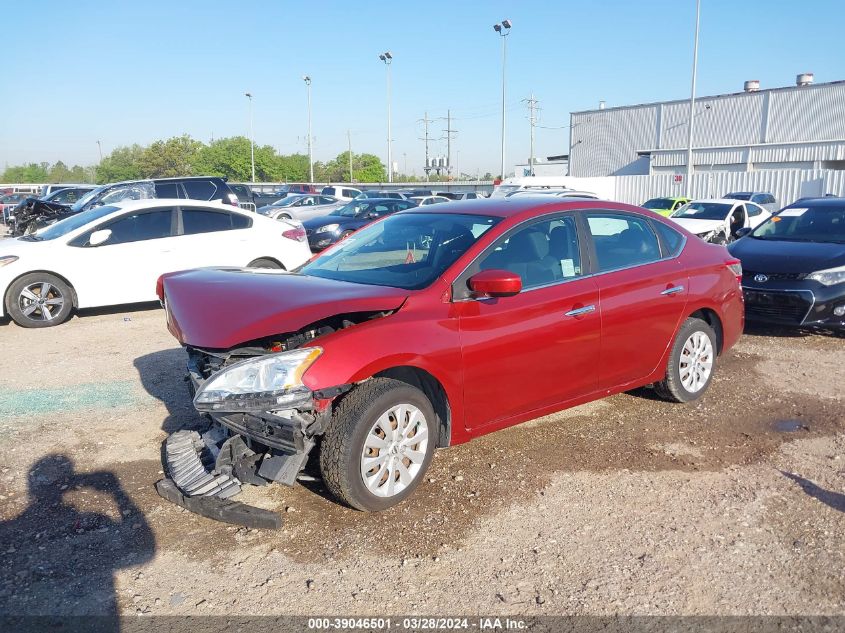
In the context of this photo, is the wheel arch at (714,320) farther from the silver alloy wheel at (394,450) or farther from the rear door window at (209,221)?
the rear door window at (209,221)

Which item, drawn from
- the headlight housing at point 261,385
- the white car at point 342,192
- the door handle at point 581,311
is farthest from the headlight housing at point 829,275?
the white car at point 342,192

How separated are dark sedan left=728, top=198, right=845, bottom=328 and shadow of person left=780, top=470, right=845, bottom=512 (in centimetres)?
403

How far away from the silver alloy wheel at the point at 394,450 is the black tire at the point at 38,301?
6.89 metres

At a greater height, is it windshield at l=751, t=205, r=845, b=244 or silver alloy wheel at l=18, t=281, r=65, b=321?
windshield at l=751, t=205, r=845, b=244

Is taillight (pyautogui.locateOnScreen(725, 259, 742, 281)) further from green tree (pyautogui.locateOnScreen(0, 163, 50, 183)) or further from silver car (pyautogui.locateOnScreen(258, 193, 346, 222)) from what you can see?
green tree (pyautogui.locateOnScreen(0, 163, 50, 183))

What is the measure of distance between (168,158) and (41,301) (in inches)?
3289

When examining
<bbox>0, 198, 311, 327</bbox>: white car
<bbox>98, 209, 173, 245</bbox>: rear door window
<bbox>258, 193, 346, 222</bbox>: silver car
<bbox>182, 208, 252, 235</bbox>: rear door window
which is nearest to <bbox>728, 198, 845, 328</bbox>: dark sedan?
<bbox>0, 198, 311, 327</bbox>: white car

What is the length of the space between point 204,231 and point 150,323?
5.64 ft

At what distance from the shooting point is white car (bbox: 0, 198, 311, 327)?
29.6 ft

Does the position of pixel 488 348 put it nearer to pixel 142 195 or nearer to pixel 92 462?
pixel 92 462

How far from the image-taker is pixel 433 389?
166 inches

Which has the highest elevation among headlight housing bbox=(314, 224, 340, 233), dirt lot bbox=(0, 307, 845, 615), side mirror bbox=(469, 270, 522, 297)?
side mirror bbox=(469, 270, 522, 297)

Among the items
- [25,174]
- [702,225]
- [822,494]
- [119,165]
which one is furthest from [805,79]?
[25,174]

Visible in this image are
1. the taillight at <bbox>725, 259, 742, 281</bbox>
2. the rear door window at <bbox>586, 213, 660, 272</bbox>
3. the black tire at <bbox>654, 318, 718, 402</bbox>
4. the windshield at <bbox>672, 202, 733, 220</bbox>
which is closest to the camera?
the rear door window at <bbox>586, 213, 660, 272</bbox>
